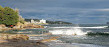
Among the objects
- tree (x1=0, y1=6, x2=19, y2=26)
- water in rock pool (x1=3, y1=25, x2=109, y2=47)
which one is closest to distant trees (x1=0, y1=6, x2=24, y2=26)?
tree (x1=0, y1=6, x2=19, y2=26)

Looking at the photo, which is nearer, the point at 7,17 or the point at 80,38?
the point at 80,38

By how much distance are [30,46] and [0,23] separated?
10943 cm

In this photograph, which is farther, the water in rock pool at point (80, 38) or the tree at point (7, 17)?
the tree at point (7, 17)

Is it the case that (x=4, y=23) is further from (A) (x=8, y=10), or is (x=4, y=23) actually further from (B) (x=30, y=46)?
(B) (x=30, y=46)

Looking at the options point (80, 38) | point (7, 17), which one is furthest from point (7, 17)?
point (80, 38)

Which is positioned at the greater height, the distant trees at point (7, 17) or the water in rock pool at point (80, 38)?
the distant trees at point (7, 17)

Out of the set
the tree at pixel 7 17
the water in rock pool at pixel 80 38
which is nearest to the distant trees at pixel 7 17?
the tree at pixel 7 17

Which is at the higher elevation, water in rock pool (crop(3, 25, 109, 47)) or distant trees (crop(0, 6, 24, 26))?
distant trees (crop(0, 6, 24, 26))

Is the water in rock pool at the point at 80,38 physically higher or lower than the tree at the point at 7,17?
lower

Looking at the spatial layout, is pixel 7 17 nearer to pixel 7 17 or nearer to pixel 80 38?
pixel 7 17

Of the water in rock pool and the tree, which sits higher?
the tree

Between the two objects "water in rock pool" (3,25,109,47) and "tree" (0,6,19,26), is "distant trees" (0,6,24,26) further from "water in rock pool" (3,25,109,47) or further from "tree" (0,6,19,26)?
"water in rock pool" (3,25,109,47)

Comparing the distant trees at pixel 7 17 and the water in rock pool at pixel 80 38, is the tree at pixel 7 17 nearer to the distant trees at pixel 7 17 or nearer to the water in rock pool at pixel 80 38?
the distant trees at pixel 7 17

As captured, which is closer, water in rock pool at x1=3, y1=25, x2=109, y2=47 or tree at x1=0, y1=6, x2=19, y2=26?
water in rock pool at x1=3, y1=25, x2=109, y2=47
